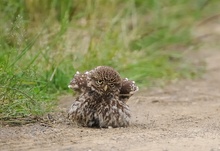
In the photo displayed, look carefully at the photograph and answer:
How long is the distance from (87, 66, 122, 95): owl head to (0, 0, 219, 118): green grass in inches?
24.0

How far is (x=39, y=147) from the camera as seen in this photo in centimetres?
583

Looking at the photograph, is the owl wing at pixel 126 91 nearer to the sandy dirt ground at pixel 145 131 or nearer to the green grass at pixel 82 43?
the sandy dirt ground at pixel 145 131

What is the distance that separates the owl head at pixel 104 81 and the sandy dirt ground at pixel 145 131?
387 millimetres

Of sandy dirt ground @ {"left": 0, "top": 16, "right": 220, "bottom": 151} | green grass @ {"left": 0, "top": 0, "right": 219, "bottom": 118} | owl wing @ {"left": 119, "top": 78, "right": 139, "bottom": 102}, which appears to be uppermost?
green grass @ {"left": 0, "top": 0, "right": 219, "bottom": 118}

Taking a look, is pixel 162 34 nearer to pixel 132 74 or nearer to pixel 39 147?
pixel 132 74

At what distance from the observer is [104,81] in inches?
268

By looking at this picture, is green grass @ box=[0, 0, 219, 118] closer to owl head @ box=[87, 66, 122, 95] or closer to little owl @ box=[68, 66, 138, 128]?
little owl @ box=[68, 66, 138, 128]

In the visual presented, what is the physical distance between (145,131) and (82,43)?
3.21 m

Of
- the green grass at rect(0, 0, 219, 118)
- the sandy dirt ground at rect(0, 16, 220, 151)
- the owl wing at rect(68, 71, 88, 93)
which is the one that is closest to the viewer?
the sandy dirt ground at rect(0, 16, 220, 151)

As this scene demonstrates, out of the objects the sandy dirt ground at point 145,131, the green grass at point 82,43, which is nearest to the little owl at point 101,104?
the sandy dirt ground at point 145,131

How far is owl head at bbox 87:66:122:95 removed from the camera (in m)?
6.80

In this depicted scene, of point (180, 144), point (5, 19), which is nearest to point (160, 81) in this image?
point (5, 19)

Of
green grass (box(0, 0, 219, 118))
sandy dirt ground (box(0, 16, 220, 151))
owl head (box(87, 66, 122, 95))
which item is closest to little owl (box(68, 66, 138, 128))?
owl head (box(87, 66, 122, 95))

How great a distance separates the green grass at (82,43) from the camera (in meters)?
7.12
